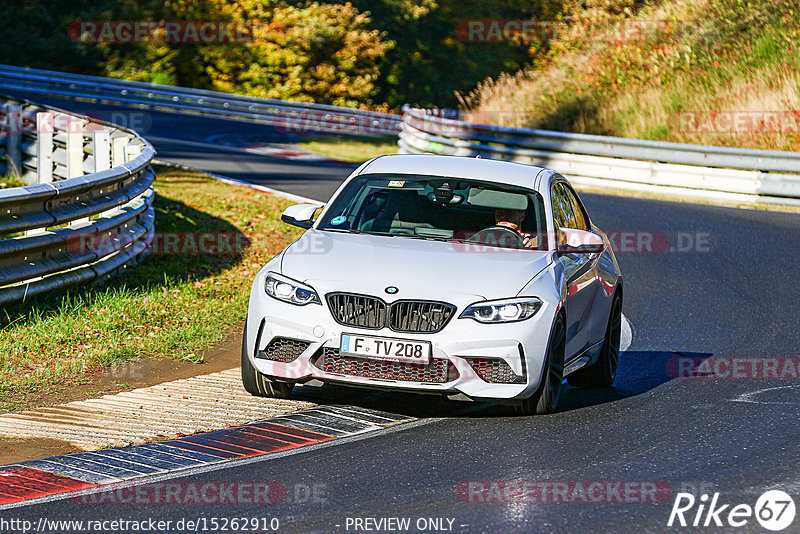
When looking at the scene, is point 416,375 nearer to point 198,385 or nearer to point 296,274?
point 296,274

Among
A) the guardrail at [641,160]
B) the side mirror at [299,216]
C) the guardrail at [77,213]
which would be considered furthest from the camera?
the guardrail at [641,160]

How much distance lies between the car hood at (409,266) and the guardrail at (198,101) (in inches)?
1102

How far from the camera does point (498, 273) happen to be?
7.73 metres

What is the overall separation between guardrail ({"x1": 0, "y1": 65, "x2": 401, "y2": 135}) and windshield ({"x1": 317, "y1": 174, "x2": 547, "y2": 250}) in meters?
27.3

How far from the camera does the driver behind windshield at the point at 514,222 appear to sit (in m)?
8.52

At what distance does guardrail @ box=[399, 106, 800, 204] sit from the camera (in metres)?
20.8

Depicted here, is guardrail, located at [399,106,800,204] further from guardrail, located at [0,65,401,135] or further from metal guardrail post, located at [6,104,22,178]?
metal guardrail post, located at [6,104,22,178]

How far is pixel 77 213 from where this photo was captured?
10.8 m

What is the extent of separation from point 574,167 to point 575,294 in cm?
1580

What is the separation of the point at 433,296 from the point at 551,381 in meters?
1.04

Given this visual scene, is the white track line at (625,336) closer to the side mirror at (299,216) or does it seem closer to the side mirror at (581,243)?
the side mirror at (581,243)


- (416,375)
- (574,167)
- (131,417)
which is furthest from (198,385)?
(574,167)

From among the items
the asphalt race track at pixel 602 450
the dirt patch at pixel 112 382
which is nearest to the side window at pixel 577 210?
the asphalt race track at pixel 602 450

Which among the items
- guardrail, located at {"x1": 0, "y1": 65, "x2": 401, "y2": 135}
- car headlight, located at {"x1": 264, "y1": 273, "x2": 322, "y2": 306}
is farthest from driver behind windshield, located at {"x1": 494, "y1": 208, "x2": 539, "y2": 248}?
guardrail, located at {"x1": 0, "y1": 65, "x2": 401, "y2": 135}
